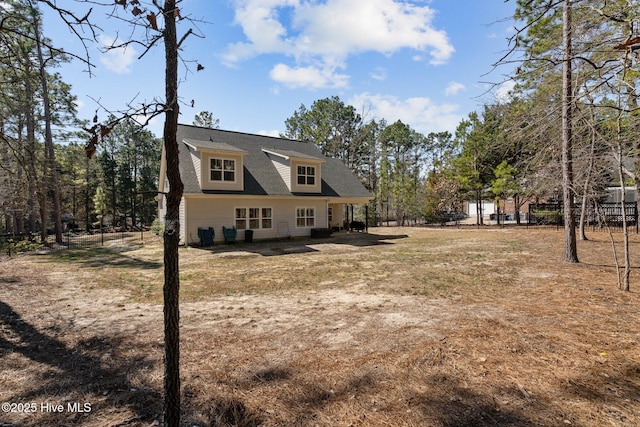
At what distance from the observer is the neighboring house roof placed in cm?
1611

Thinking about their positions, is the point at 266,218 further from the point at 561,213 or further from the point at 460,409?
the point at 561,213

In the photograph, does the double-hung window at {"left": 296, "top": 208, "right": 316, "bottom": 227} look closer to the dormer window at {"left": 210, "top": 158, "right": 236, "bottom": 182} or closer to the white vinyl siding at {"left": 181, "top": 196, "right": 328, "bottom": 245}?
the white vinyl siding at {"left": 181, "top": 196, "right": 328, "bottom": 245}

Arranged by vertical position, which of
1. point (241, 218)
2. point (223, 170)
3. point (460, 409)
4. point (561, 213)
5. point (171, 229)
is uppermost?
point (223, 170)

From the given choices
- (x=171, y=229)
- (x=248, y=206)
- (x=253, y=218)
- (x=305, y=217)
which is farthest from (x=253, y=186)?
(x=171, y=229)

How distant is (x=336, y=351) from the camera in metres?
3.88

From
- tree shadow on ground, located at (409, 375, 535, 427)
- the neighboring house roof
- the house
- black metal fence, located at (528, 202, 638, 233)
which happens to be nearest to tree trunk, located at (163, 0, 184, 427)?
tree shadow on ground, located at (409, 375, 535, 427)

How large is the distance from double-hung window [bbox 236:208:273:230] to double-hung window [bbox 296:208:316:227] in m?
1.84

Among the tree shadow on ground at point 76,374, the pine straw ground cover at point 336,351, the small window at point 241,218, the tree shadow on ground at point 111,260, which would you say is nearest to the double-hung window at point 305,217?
the small window at point 241,218

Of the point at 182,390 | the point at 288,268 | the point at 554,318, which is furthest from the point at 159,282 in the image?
the point at 554,318

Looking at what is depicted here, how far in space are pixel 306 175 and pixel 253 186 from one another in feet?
11.7

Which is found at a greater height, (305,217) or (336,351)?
(305,217)

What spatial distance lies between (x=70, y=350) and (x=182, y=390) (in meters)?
2.12

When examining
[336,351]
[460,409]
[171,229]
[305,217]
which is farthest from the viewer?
[305,217]

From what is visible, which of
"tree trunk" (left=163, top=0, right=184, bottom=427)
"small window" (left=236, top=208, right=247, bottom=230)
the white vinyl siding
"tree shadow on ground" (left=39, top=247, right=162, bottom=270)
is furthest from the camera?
"small window" (left=236, top=208, right=247, bottom=230)
